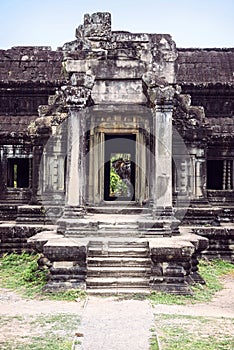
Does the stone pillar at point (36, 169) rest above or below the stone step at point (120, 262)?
above

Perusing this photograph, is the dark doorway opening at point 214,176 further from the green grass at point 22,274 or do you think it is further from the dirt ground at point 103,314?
the dirt ground at point 103,314

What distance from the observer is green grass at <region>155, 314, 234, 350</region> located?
5813mm

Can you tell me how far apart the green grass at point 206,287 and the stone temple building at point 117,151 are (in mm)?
233

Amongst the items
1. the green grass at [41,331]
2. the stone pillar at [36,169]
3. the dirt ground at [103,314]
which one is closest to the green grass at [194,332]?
the dirt ground at [103,314]

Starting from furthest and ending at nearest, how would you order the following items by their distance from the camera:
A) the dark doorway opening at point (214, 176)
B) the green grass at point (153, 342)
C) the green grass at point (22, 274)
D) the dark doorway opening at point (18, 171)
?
the dark doorway opening at point (214, 176)
the dark doorway opening at point (18, 171)
the green grass at point (22, 274)
the green grass at point (153, 342)

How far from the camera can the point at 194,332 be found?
6.34 m

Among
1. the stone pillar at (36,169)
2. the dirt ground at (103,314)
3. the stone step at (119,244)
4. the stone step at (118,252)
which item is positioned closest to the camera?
the dirt ground at (103,314)

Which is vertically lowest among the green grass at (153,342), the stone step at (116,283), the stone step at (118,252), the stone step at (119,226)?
the green grass at (153,342)

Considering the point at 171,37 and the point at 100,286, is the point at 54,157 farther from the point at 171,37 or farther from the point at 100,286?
the point at 100,286

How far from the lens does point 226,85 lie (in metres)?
15.3

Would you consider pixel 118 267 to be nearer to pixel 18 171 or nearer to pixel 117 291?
pixel 117 291

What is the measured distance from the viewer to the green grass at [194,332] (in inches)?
229

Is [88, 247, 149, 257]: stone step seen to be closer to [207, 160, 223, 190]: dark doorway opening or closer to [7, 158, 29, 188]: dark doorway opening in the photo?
[7, 158, 29, 188]: dark doorway opening

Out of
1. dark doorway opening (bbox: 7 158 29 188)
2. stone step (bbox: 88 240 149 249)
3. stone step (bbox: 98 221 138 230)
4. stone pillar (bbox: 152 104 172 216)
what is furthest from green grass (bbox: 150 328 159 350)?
dark doorway opening (bbox: 7 158 29 188)
